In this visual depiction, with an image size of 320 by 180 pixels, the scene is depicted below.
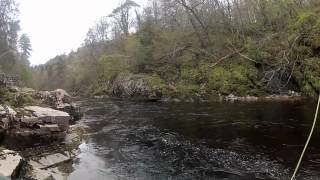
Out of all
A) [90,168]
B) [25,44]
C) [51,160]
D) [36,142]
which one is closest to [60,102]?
[36,142]

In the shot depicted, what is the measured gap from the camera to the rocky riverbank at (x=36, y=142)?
12.4 meters

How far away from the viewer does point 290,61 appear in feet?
130

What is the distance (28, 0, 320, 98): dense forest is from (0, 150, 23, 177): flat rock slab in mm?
30961

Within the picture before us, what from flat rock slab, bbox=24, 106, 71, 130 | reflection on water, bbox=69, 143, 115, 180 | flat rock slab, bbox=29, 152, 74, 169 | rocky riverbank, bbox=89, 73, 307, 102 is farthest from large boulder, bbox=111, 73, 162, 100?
flat rock slab, bbox=29, 152, 74, 169

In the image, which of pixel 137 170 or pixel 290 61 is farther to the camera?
pixel 290 61

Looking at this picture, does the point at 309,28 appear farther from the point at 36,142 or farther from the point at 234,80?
the point at 36,142

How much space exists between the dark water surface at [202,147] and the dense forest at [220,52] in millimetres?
15375

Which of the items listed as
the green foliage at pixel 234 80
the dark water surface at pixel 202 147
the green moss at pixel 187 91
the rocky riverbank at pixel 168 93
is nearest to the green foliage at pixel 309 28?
the rocky riverbank at pixel 168 93

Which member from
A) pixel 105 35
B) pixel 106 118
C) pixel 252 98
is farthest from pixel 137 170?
pixel 105 35

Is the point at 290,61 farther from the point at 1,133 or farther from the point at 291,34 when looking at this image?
the point at 1,133

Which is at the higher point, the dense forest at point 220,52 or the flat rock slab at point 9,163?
the dense forest at point 220,52

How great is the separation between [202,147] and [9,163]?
8120 mm

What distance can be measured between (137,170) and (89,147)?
A: 5.13 metres

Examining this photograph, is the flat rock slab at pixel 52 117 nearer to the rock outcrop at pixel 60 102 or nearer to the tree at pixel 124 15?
the rock outcrop at pixel 60 102
